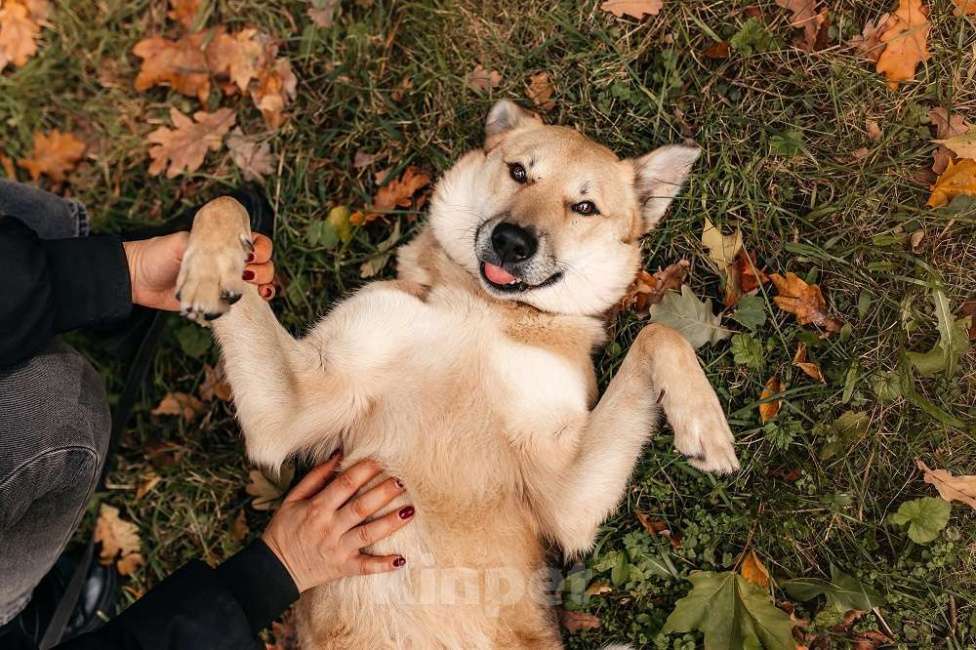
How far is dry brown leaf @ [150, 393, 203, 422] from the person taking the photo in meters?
4.32

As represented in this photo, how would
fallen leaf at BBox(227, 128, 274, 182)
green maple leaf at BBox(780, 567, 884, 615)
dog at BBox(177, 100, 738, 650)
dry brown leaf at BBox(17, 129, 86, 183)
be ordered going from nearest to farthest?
dog at BBox(177, 100, 738, 650), green maple leaf at BBox(780, 567, 884, 615), fallen leaf at BBox(227, 128, 274, 182), dry brown leaf at BBox(17, 129, 86, 183)

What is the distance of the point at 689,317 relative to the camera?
3648 mm

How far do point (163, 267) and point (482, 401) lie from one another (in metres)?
1.55

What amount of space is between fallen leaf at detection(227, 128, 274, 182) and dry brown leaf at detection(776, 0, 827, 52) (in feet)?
9.85

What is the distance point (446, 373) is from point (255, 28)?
2.72 meters

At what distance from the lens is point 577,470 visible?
3.05 metres

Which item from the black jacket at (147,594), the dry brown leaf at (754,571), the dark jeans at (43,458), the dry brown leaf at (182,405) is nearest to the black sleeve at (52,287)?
the black jacket at (147,594)

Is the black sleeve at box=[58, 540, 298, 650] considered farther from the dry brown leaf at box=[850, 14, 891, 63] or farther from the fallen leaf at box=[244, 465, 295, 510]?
the dry brown leaf at box=[850, 14, 891, 63]

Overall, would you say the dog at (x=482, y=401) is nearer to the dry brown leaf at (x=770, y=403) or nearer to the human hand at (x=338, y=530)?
the human hand at (x=338, y=530)

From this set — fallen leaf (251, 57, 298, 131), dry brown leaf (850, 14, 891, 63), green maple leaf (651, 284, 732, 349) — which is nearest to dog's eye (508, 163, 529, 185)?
green maple leaf (651, 284, 732, 349)

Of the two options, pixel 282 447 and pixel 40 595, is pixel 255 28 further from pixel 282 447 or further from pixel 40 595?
pixel 40 595

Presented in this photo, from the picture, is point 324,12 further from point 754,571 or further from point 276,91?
point 754,571

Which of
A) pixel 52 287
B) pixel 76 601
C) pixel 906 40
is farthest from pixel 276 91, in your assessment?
pixel 906 40

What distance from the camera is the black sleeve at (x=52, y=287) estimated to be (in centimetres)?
281
